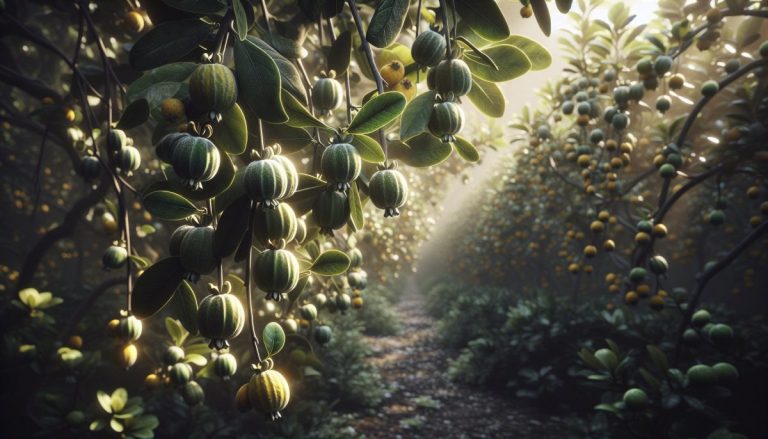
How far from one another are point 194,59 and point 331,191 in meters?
0.43

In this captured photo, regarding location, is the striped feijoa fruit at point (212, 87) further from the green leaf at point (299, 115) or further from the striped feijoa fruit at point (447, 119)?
the striped feijoa fruit at point (447, 119)

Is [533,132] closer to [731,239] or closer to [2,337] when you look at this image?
[2,337]

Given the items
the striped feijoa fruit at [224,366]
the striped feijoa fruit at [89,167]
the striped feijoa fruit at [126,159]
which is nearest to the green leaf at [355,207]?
the striped feijoa fruit at [224,366]

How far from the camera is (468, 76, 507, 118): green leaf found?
0.93m

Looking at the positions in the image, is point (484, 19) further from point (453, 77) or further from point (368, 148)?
point (368, 148)

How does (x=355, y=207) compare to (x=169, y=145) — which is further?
(x=355, y=207)

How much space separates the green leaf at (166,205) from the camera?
2.21 ft

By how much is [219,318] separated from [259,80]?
1.34 ft

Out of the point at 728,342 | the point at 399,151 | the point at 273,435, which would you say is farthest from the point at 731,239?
the point at 399,151

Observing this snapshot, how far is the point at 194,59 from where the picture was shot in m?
0.83

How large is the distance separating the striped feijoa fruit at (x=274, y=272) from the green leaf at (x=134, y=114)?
0.37 meters

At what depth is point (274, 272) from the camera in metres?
0.69

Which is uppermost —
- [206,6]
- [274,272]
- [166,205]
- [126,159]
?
[206,6]

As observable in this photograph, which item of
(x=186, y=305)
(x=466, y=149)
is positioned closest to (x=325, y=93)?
(x=466, y=149)
